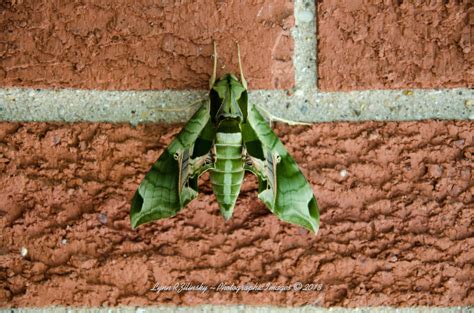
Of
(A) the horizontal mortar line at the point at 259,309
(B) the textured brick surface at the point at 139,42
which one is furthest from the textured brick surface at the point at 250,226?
(B) the textured brick surface at the point at 139,42

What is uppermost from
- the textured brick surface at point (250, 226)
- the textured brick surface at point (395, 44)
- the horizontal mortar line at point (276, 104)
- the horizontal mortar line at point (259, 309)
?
the textured brick surface at point (395, 44)

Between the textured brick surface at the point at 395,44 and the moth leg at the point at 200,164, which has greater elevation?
the textured brick surface at the point at 395,44

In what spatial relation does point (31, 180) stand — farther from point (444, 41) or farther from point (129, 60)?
point (444, 41)

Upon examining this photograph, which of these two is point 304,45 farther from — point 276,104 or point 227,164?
point 227,164

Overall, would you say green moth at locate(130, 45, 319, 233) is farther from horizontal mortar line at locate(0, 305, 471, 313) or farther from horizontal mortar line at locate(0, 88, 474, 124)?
horizontal mortar line at locate(0, 305, 471, 313)

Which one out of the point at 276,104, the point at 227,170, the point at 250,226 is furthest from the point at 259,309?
the point at 276,104

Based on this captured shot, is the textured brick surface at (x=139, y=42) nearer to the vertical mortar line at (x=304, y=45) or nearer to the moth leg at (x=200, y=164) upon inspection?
the vertical mortar line at (x=304, y=45)

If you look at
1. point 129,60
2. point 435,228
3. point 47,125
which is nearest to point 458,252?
point 435,228
